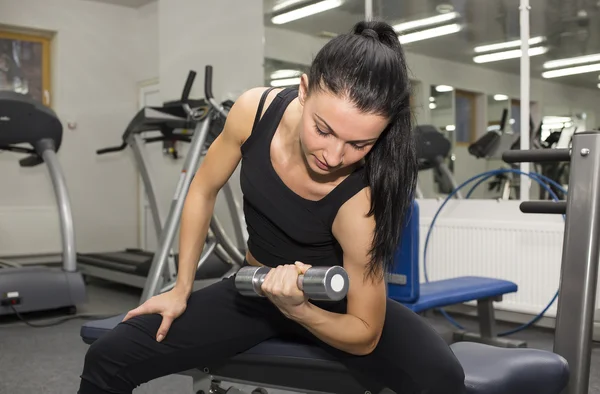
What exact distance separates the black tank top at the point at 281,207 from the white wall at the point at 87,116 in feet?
19.0

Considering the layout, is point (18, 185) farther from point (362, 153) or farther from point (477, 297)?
point (362, 153)

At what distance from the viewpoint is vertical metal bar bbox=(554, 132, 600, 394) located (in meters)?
1.43

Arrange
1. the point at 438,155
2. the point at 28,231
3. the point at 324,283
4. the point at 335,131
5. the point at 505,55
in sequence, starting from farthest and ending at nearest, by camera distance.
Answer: the point at 28,231 → the point at 438,155 → the point at 505,55 → the point at 335,131 → the point at 324,283

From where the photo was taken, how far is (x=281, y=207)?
51.8 inches

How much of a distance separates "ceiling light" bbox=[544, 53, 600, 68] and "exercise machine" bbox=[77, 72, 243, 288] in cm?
207

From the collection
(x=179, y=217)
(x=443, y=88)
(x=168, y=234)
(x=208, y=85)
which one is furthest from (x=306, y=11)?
(x=168, y=234)

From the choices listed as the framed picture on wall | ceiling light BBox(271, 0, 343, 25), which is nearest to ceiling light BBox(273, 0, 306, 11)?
ceiling light BBox(271, 0, 343, 25)

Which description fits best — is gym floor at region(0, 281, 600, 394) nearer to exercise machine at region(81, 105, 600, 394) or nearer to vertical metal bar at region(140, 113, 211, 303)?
vertical metal bar at region(140, 113, 211, 303)

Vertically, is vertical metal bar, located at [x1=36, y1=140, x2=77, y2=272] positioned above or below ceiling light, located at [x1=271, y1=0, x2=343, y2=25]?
below

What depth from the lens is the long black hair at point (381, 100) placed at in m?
1.09

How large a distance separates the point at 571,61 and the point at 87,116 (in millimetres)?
5209

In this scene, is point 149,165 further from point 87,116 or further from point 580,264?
point 580,264

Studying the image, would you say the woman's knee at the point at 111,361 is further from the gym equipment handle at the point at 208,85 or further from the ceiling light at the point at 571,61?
the ceiling light at the point at 571,61

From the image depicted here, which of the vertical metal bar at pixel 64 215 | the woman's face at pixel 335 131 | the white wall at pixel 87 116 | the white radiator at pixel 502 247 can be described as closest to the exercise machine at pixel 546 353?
the woman's face at pixel 335 131
